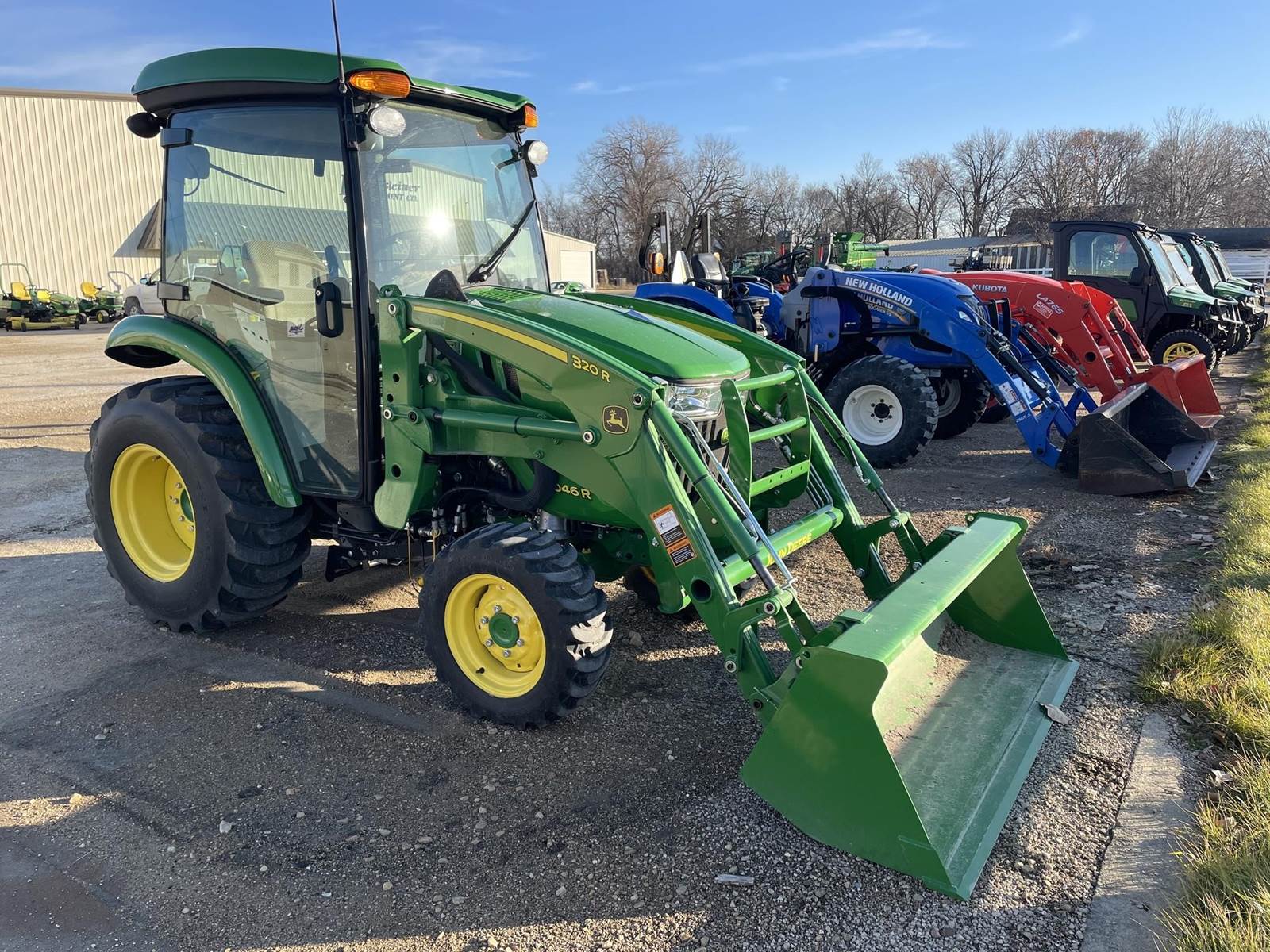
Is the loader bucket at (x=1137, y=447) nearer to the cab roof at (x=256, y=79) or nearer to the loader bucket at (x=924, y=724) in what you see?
the loader bucket at (x=924, y=724)

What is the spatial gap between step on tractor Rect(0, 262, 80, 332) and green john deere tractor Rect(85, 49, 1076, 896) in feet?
83.6

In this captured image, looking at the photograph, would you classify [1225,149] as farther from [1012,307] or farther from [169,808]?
[169,808]

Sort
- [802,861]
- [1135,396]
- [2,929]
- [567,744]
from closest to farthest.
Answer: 1. [2,929]
2. [802,861]
3. [567,744]
4. [1135,396]

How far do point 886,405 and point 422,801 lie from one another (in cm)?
626

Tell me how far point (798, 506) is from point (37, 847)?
4917mm

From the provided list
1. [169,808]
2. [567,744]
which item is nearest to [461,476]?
[567,744]

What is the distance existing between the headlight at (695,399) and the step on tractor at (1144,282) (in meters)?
10.5

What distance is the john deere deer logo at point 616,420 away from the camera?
325cm

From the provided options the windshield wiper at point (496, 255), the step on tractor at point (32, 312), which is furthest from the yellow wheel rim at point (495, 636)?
the step on tractor at point (32, 312)

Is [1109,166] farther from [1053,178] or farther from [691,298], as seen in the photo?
[691,298]

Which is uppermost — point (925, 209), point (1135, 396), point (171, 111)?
point (925, 209)

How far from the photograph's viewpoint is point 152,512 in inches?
181

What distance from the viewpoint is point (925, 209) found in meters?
66.4

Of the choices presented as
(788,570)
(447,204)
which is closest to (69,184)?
(447,204)
